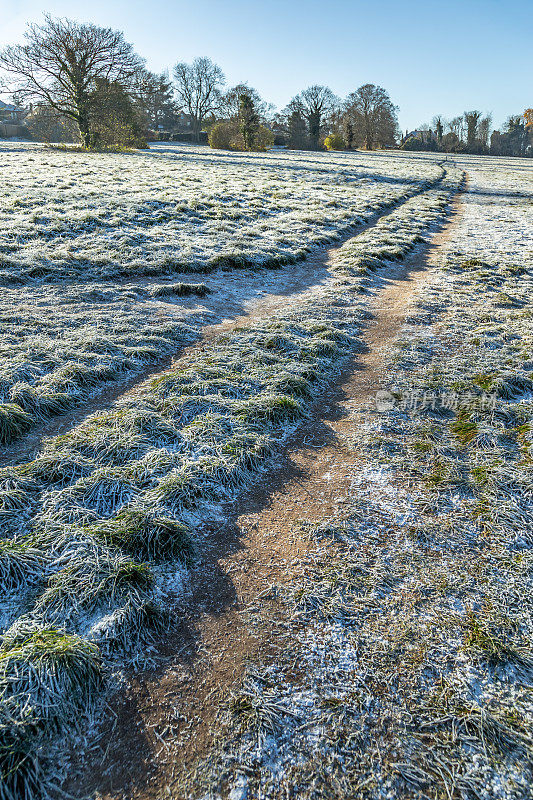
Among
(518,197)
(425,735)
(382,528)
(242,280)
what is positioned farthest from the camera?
(518,197)

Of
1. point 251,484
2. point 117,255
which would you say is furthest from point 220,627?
point 117,255

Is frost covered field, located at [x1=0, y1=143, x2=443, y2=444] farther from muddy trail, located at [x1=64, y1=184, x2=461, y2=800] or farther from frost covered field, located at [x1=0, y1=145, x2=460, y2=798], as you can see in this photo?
muddy trail, located at [x1=64, y1=184, x2=461, y2=800]

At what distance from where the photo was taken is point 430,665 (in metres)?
2.56

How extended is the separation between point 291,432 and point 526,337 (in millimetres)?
5057

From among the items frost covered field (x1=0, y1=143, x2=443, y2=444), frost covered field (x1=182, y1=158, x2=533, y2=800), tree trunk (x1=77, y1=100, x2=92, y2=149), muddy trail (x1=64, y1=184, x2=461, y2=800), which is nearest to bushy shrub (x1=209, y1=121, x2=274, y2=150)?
tree trunk (x1=77, y1=100, x2=92, y2=149)

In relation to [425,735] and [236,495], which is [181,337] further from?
[425,735]

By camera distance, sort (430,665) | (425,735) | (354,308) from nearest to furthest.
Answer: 1. (425,735)
2. (430,665)
3. (354,308)

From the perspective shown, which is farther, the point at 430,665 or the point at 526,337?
the point at 526,337

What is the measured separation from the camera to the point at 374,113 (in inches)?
2485

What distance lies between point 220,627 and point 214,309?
6623mm

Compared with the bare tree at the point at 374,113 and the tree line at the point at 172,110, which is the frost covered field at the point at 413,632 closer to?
the tree line at the point at 172,110

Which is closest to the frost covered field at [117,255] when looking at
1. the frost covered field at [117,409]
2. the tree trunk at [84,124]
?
the frost covered field at [117,409]

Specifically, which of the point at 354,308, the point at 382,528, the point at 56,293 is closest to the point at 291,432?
the point at 382,528

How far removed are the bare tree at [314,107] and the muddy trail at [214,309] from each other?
5370cm
